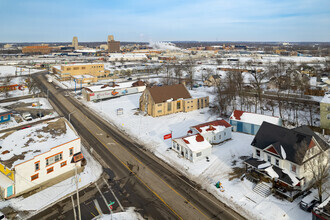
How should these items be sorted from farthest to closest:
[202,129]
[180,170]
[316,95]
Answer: [316,95]
[202,129]
[180,170]

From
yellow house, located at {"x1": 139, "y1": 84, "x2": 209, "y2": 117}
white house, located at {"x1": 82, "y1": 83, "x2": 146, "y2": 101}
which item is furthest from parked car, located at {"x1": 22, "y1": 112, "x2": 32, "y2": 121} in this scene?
yellow house, located at {"x1": 139, "y1": 84, "x2": 209, "y2": 117}

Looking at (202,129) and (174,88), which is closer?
(202,129)

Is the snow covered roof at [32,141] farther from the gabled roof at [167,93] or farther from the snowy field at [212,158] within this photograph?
the gabled roof at [167,93]

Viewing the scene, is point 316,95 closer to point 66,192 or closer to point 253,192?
point 253,192

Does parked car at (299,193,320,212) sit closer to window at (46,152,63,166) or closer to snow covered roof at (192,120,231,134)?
snow covered roof at (192,120,231,134)

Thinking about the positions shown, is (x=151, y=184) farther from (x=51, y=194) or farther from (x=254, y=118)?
(x=254, y=118)

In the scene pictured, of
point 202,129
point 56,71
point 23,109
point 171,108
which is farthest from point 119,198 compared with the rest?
point 56,71
